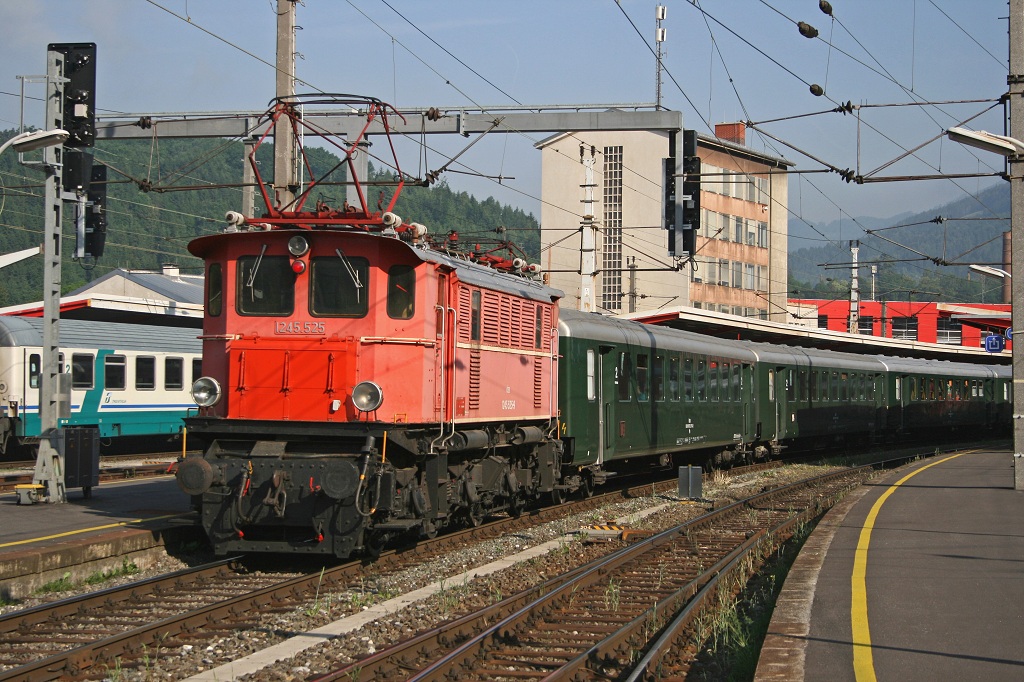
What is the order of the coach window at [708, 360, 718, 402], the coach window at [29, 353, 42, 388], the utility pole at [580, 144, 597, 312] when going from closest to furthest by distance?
the coach window at [708, 360, 718, 402], the coach window at [29, 353, 42, 388], the utility pole at [580, 144, 597, 312]

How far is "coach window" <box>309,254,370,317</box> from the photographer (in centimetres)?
1198

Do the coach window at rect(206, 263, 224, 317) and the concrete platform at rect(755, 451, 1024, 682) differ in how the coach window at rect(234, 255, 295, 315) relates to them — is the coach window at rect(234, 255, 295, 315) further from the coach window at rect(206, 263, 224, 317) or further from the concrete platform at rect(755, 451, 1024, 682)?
the concrete platform at rect(755, 451, 1024, 682)

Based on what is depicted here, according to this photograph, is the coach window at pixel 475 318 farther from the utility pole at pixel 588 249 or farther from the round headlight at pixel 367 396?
the utility pole at pixel 588 249

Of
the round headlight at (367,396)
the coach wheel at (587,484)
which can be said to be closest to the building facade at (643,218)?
the coach wheel at (587,484)

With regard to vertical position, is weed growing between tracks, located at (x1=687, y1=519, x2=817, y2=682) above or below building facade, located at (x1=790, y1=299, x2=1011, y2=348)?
below

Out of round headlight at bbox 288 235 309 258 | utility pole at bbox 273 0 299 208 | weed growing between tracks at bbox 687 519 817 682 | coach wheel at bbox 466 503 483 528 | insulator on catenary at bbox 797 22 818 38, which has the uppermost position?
insulator on catenary at bbox 797 22 818 38

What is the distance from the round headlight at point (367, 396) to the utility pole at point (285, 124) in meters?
5.83

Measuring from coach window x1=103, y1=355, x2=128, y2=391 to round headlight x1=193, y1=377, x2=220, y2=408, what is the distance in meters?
17.0

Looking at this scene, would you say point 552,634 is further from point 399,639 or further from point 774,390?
point 774,390

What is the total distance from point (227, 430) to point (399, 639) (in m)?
3.79

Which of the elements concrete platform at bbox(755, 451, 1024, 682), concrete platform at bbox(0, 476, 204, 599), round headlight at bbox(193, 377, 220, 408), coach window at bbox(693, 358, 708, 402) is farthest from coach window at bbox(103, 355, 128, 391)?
concrete platform at bbox(755, 451, 1024, 682)

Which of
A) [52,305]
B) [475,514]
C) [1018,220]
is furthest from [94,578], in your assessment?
[1018,220]

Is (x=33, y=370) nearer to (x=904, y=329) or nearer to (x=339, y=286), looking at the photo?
(x=339, y=286)

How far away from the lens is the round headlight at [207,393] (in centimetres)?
1191
